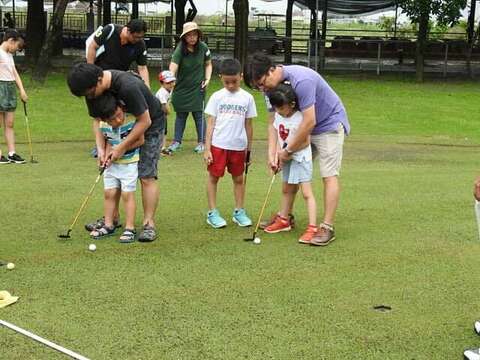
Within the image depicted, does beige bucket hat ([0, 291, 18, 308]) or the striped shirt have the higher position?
the striped shirt

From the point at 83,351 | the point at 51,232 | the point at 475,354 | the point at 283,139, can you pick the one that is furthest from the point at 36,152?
the point at 475,354

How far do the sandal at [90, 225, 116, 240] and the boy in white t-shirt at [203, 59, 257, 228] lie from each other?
2.54ft

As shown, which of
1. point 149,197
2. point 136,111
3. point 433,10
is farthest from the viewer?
point 433,10

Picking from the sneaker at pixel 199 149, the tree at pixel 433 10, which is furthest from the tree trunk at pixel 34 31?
the sneaker at pixel 199 149

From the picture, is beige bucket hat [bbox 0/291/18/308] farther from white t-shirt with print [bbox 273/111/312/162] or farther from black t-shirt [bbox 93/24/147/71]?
black t-shirt [bbox 93/24/147/71]

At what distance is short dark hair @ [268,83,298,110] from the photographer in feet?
16.3

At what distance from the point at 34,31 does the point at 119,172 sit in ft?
56.8

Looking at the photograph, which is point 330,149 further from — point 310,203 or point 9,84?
point 9,84

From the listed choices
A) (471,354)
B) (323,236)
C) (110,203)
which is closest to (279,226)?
(323,236)

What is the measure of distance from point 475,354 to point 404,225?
2.50 m

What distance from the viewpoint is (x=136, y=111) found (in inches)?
192

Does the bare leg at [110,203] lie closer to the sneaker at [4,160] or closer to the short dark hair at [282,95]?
the short dark hair at [282,95]

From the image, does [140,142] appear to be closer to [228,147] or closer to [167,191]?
[228,147]

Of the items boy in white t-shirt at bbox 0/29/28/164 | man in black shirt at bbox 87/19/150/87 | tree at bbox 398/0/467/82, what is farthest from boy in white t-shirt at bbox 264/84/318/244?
tree at bbox 398/0/467/82
